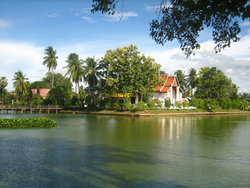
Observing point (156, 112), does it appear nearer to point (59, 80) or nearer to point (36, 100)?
point (36, 100)

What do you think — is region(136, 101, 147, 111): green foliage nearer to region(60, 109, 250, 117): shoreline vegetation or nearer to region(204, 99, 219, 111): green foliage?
A: region(60, 109, 250, 117): shoreline vegetation

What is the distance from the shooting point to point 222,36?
8250 millimetres

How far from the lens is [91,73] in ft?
196

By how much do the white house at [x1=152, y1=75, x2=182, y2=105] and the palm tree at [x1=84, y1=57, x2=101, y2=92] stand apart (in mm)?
12791

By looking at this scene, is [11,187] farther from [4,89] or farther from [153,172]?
[4,89]

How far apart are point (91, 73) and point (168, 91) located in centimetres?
1674

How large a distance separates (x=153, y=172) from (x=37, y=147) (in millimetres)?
8380

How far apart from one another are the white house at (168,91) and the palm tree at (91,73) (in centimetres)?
1279

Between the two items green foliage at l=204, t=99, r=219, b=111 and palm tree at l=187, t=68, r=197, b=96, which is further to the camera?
palm tree at l=187, t=68, r=197, b=96

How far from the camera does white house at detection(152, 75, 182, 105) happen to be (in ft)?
196

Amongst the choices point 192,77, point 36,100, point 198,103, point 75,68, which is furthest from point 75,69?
point 192,77

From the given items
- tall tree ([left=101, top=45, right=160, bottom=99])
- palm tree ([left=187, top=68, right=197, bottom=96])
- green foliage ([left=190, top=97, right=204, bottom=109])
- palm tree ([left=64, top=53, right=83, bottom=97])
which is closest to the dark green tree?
palm tree ([left=64, top=53, right=83, bottom=97])

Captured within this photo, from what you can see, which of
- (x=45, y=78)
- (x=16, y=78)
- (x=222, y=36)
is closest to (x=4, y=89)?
(x=16, y=78)

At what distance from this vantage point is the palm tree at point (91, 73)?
59.9 m
